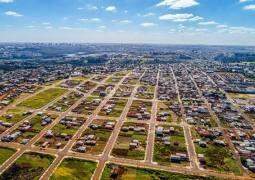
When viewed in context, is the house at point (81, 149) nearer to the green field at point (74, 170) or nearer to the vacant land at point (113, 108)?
the green field at point (74, 170)

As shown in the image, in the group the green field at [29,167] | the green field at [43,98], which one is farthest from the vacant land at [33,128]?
the green field at [43,98]

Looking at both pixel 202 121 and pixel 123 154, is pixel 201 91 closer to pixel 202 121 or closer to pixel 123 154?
pixel 202 121

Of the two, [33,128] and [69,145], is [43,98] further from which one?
[69,145]

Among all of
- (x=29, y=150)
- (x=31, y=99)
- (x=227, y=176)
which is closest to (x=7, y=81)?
(x=31, y=99)

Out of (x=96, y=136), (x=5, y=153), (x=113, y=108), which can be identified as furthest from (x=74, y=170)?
(x=113, y=108)

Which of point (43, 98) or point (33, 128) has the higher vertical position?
point (43, 98)

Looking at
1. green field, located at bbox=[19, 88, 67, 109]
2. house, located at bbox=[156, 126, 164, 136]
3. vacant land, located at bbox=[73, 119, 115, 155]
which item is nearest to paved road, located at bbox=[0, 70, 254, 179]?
vacant land, located at bbox=[73, 119, 115, 155]
